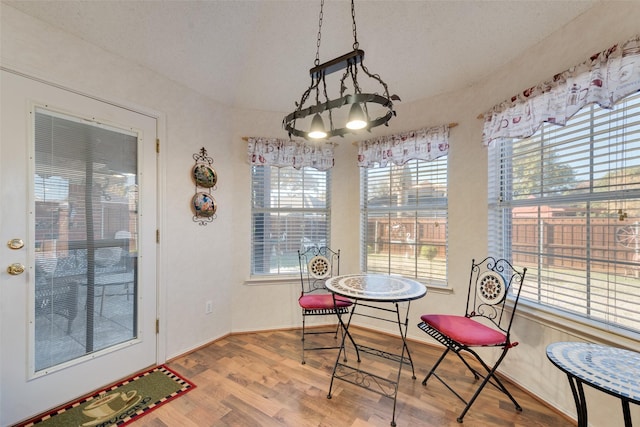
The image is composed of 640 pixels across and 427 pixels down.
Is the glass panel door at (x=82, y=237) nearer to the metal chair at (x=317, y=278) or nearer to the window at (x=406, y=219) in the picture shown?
the metal chair at (x=317, y=278)

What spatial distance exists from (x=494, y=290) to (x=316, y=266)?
166 centimetres

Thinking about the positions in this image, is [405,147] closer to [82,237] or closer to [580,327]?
[580,327]

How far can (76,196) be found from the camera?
71.7 inches

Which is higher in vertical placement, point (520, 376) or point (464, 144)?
point (464, 144)

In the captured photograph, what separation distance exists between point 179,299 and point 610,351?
115 inches

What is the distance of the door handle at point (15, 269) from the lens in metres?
1.54

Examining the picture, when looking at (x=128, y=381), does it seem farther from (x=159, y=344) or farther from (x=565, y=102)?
(x=565, y=102)

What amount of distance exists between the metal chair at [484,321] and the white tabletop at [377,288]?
0.92 feet

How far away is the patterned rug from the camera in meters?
1.62

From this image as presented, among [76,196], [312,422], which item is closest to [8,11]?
[76,196]

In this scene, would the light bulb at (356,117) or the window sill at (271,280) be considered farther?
the window sill at (271,280)

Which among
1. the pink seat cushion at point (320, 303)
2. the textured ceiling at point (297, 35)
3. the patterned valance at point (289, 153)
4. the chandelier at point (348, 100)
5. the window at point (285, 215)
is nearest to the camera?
the chandelier at point (348, 100)

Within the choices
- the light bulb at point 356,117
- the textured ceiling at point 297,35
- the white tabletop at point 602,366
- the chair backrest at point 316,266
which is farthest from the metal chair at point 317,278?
the textured ceiling at point 297,35

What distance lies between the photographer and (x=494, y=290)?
80.9 inches
